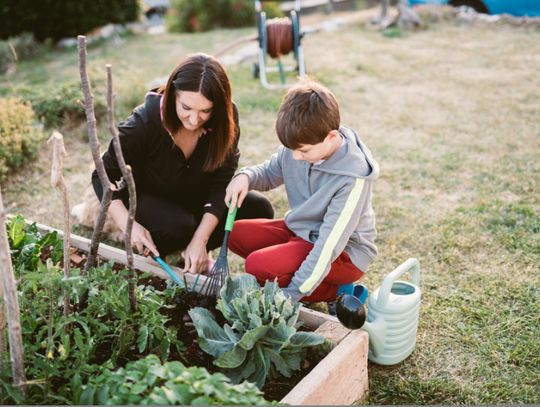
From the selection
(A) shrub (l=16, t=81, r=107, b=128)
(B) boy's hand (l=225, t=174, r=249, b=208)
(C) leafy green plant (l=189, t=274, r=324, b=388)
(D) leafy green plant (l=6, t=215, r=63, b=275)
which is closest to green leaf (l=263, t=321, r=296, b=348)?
(C) leafy green plant (l=189, t=274, r=324, b=388)

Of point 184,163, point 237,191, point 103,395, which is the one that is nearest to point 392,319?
point 237,191

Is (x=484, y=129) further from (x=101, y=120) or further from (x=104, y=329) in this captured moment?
(x=104, y=329)

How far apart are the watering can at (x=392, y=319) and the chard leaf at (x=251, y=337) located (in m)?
0.29

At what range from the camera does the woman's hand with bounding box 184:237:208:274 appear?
2482mm

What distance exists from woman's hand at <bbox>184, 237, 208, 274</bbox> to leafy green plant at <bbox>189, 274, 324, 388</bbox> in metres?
0.53

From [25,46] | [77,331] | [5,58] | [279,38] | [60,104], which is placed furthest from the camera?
[25,46]

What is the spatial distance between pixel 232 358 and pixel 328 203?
2.44 ft

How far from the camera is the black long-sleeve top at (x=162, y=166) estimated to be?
257 cm

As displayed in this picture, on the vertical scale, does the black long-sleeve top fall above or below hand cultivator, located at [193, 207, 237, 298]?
above

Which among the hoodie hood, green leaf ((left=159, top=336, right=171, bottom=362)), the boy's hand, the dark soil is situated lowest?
the dark soil

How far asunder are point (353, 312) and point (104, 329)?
0.80 metres

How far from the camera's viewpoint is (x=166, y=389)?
149cm

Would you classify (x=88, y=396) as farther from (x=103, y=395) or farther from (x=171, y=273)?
(x=171, y=273)

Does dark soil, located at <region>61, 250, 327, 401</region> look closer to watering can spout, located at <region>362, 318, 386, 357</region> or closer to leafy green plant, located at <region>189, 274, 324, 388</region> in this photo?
leafy green plant, located at <region>189, 274, 324, 388</region>
